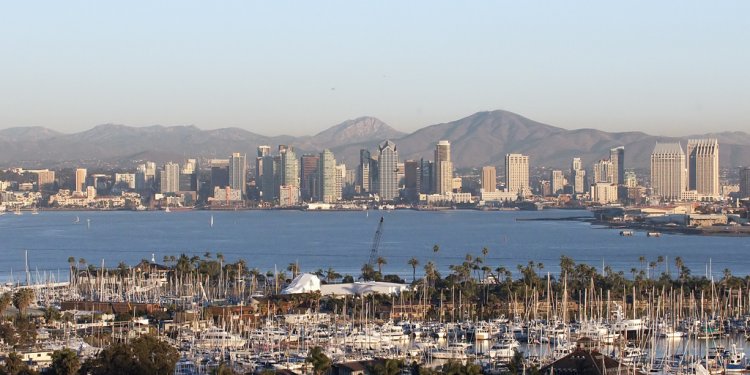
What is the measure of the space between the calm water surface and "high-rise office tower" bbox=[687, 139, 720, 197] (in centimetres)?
5462

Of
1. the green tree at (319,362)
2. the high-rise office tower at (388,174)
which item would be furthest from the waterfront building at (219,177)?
the green tree at (319,362)

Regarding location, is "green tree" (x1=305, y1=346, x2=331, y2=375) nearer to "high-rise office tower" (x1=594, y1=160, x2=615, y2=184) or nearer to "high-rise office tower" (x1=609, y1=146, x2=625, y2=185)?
"high-rise office tower" (x1=594, y1=160, x2=615, y2=184)

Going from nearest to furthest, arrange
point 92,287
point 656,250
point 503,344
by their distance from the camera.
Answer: point 503,344, point 92,287, point 656,250

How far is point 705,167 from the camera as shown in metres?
147

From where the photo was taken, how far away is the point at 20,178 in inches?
5906

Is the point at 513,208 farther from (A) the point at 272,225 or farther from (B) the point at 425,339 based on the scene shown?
(B) the point at 425,339

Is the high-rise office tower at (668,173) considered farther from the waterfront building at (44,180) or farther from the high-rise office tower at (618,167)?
the waterfront building at (44,180)

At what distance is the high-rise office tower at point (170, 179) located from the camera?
147000 millimetres

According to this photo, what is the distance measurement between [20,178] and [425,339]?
12832cm

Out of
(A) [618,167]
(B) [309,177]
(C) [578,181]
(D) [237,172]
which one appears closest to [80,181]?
(D) [237,172]

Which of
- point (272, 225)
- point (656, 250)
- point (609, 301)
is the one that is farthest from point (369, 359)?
point (272, 225)

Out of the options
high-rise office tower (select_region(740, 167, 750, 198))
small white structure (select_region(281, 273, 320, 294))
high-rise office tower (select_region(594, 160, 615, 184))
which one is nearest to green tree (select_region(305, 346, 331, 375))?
small white structure (select_region(281, 273, 320, 294))

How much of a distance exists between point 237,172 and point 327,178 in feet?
32.3

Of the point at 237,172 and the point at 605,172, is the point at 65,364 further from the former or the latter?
the point at 605,172
